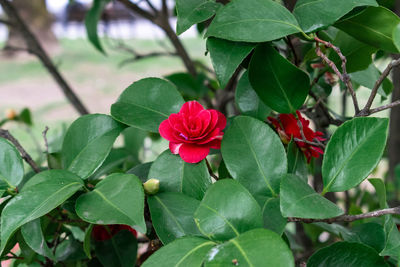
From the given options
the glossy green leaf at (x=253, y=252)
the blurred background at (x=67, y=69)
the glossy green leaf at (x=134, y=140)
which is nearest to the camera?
the glossy green leaf at (x=253, y=252)

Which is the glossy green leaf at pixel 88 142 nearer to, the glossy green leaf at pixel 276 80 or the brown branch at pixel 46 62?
the glossy green leaf at pixel 276 80

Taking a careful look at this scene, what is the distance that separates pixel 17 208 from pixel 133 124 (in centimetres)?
11

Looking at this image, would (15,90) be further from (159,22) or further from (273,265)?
(273,265)

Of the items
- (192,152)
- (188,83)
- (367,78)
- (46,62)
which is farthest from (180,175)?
(46,62)

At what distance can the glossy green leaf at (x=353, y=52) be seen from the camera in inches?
17.0

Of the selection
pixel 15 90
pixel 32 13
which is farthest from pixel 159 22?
pixel 32 13

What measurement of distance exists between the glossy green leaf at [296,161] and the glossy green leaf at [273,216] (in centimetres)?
5

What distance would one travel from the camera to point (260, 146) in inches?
14.3

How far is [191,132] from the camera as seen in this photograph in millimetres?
383

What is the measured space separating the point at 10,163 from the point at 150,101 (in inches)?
5.3

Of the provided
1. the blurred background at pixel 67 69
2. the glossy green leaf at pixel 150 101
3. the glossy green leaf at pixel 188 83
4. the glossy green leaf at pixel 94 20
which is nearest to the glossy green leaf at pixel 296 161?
the glossy green leaf at pixel 150 101

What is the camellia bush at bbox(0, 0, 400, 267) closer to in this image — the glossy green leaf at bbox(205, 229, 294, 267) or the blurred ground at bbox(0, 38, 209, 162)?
the glossy green leaf at bbox(205, 229, 294, 267)

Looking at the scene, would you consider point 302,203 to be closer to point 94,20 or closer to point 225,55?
point 225,55

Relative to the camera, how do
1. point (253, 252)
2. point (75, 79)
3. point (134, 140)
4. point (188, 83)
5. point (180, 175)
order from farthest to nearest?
point (75, 79)
point (188, 83)
point (134, 140)
point (180, 175)
point (253, 252)
